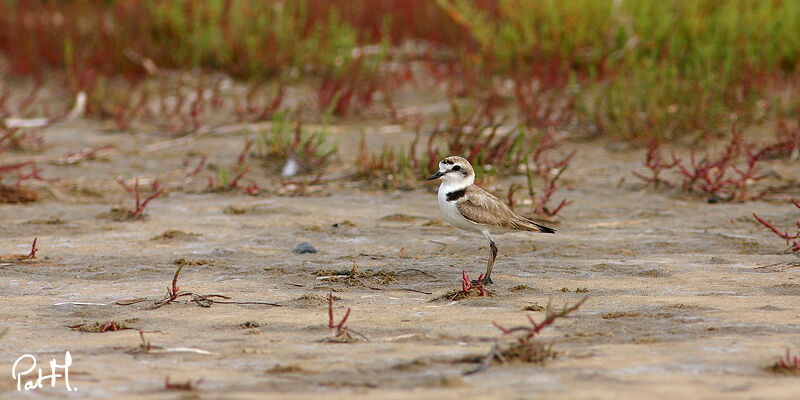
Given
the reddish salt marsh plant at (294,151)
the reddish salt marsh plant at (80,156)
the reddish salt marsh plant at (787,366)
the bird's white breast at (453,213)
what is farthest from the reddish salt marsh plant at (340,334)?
the reddish salt marsh plant at (80,156)

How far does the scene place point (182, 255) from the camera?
5.12m

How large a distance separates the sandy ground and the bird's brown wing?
0.84 feet

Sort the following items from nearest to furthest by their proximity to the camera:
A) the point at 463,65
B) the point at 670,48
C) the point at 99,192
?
the point at 99,192 < the point at 670,48 < the point at 463,65

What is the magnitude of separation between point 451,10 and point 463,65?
3.10ft

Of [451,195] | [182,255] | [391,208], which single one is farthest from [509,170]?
[182,255]

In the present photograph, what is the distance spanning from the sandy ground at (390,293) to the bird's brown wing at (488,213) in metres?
0.26

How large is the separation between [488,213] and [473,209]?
0.08 meters

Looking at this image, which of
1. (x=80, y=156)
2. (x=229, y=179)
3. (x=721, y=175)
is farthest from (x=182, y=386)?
(x=80, y=156)

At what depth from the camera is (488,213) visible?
15.3 ft

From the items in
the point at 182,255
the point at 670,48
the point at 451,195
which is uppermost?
the point at 670,48

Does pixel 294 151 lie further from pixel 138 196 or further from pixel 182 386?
pixel 182 386

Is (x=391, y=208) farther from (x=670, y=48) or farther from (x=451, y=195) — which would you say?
(x=670, y=48)

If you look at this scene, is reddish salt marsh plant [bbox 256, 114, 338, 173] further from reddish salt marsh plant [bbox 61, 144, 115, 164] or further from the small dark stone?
the small dark stone

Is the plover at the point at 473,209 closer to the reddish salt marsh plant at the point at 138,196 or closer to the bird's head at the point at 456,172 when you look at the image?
the bird's head at the point at 456,172
